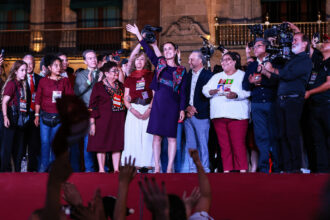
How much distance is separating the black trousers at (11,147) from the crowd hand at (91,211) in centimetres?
374

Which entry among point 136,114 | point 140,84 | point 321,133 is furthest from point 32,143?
point 321,133

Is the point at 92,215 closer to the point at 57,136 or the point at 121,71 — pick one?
the point at 57,136

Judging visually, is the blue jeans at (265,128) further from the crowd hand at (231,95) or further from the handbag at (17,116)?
the handbag at (17,116)

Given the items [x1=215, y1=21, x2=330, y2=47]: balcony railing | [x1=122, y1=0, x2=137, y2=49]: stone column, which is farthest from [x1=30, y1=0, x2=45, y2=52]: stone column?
[x1=215, y1=21, x2=330, y2=47]: balcony railing

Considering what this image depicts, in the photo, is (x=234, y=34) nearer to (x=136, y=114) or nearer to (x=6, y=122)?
Result: (x=136, y=114)

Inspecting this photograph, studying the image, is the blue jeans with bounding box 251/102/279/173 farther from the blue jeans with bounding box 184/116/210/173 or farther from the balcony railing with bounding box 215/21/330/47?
the balcony railing with bounding box 215/21/330/47

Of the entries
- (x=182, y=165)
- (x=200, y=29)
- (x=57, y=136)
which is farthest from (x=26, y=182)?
(x=200, y=29)

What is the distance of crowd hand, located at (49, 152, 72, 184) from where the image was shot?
1.78 m

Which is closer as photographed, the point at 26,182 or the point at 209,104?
the point at 26,182

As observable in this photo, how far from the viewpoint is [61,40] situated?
16766 millimetres

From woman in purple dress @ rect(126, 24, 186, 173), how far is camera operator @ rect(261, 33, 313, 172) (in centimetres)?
109

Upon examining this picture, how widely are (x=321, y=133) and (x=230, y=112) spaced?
0.94 m

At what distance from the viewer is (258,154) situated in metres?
5.96

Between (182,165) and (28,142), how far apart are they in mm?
1835
